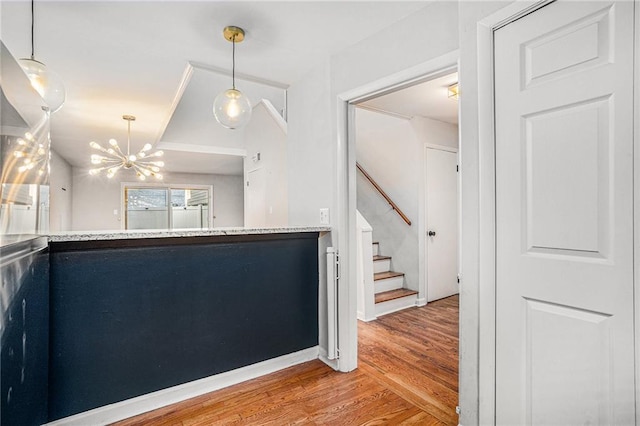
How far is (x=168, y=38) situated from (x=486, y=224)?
7.60 ft

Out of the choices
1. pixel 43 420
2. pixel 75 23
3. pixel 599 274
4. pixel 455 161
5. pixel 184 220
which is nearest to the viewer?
pixel 599 274

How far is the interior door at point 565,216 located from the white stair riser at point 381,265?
2816mm

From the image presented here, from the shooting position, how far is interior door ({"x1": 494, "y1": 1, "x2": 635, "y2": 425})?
1102mm

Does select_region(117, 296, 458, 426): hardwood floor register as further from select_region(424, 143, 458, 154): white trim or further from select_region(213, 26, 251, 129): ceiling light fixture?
select_region(424, 143, 458, 154): white trim

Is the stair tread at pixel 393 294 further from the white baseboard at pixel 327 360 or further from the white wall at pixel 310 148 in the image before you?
the white wall at pixel 310 148

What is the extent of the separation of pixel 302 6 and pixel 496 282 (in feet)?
5.91

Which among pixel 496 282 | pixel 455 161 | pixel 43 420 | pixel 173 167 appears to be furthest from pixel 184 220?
pixel 496 282

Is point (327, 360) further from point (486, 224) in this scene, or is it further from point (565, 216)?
point (565, 216)

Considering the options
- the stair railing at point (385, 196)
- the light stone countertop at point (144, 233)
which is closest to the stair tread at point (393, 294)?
the stair railing at point (385, 196)

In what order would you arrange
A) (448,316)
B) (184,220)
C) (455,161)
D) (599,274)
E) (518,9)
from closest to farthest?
(599,274) < (518,9) < (448,316) < (455,161) < (184,220)

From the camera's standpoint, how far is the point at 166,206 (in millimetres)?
9164

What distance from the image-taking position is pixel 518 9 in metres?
1.34

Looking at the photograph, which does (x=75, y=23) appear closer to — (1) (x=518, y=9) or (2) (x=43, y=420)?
(2) (x=43, y=420)

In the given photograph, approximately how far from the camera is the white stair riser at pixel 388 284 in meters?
3.92
